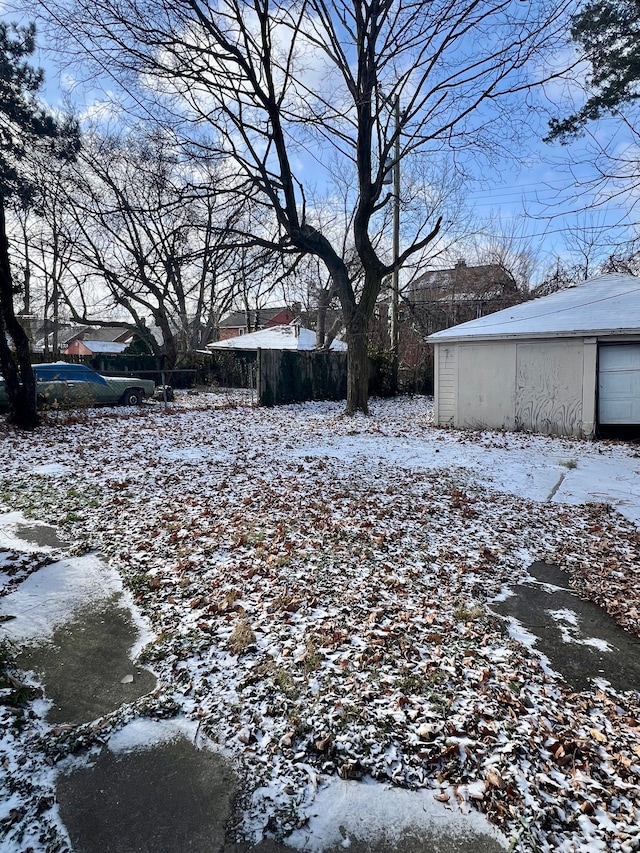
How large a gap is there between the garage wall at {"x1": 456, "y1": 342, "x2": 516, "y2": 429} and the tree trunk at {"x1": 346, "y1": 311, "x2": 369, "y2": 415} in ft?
8.48

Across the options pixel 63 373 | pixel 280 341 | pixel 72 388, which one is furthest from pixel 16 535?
pixel 280 341

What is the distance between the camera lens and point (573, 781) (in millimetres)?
2006

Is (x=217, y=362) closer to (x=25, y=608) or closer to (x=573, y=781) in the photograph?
(x=25, y=608)

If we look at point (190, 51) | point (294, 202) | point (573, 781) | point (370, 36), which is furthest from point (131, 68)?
point (573, 781)

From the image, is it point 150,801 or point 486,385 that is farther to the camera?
point 486,385

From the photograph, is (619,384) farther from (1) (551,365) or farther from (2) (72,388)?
(2) (72,388)

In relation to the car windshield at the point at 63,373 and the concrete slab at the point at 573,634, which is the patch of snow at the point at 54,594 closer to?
the concrete slab at the point at 573,634

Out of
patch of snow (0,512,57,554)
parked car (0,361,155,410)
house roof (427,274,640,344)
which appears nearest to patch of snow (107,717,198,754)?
patch of snow (0,512,57,554)

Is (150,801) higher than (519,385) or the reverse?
the reverse

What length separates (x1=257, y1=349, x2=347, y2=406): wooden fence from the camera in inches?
635

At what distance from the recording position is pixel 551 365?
1139cm

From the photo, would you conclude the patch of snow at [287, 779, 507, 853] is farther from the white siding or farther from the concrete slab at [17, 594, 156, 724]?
the white siding

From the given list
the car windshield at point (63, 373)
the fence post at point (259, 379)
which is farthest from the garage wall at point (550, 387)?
the car windshield at point (63, 373)

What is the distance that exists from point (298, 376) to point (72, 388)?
747cm
